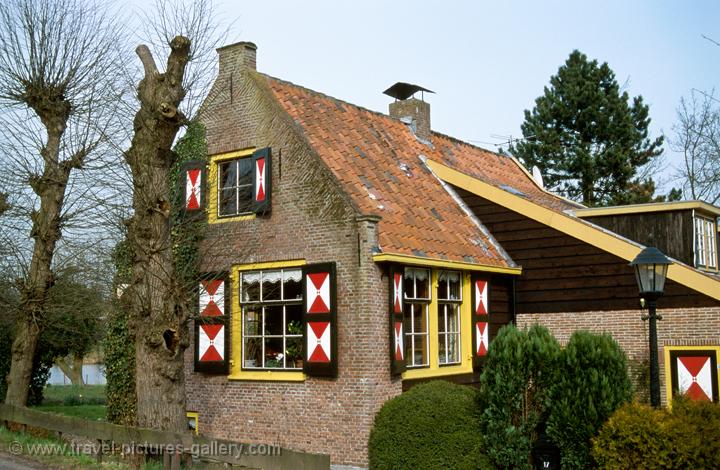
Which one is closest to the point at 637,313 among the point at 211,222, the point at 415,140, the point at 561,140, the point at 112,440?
the point at 415,140

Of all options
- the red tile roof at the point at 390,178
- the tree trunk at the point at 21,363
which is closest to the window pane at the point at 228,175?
the red tile roof at the point at 390,178

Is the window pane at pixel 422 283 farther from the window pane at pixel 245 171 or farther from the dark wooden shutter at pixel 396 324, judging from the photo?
the window pane at pixel 245 171

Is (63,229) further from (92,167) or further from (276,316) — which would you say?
(276,316)

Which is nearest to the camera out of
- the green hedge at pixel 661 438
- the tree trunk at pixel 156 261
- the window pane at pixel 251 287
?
the green hedge at pixel 661 438

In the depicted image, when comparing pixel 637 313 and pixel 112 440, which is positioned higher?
pixel 637 313

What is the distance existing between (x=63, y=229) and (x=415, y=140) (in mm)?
7917

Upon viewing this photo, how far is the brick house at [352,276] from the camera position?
12.7 m

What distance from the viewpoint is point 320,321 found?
12.9 meters

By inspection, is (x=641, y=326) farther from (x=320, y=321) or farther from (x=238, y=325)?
(x=238, y=325)

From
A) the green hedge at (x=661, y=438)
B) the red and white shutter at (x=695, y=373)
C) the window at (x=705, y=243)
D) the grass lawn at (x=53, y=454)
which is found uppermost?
the window at (x=705, y=243)

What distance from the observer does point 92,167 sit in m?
15.6

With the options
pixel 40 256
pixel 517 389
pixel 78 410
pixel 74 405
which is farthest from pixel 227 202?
pixel 74 405

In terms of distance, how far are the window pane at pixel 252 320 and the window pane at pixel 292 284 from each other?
732mm

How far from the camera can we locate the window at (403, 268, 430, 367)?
13.5 m
